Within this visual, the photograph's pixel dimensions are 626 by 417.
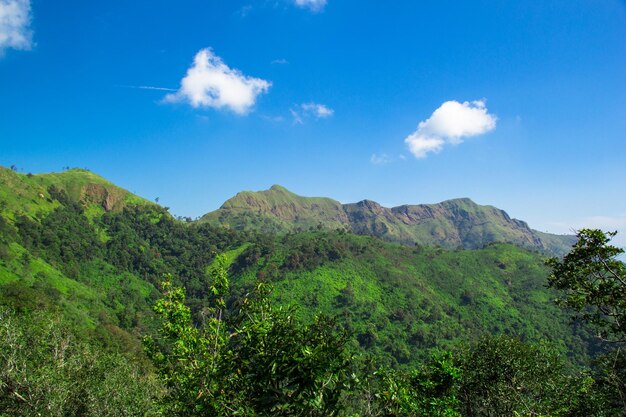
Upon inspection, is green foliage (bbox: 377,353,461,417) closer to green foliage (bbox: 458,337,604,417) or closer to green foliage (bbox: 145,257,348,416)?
green foliage (bbox: 458,337,604,417)

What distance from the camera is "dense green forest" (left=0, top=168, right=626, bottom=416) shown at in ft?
27.7

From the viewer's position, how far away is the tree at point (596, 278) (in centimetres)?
1484

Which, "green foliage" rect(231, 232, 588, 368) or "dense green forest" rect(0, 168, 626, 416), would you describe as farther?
"green foliage" rect(231, 232, 588, 368)

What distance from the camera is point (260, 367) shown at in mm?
7902

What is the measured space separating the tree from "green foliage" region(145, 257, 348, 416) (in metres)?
13.0

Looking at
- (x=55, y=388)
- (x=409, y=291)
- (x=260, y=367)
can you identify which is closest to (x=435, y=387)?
(x=260, y=367)

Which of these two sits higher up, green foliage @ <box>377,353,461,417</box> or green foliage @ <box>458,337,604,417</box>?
green foliage @ <box>377,353,461,417</box>

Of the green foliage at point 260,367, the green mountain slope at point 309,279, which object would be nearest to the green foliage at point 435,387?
the green foliage at point 260,367

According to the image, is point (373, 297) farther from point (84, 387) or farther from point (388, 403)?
point (388, 403)

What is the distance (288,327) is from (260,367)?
1.02 metres

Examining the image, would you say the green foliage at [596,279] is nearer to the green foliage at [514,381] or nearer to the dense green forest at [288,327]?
the dense green forest at [288,327]

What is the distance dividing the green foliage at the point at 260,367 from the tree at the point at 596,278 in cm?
1296

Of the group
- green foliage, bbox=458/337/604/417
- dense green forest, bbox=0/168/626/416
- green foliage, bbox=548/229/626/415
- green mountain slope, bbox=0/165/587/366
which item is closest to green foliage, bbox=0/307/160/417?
dense green forest, bbox=0/168/626/416

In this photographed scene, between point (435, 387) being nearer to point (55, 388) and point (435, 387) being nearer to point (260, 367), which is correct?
point (260, 367)
